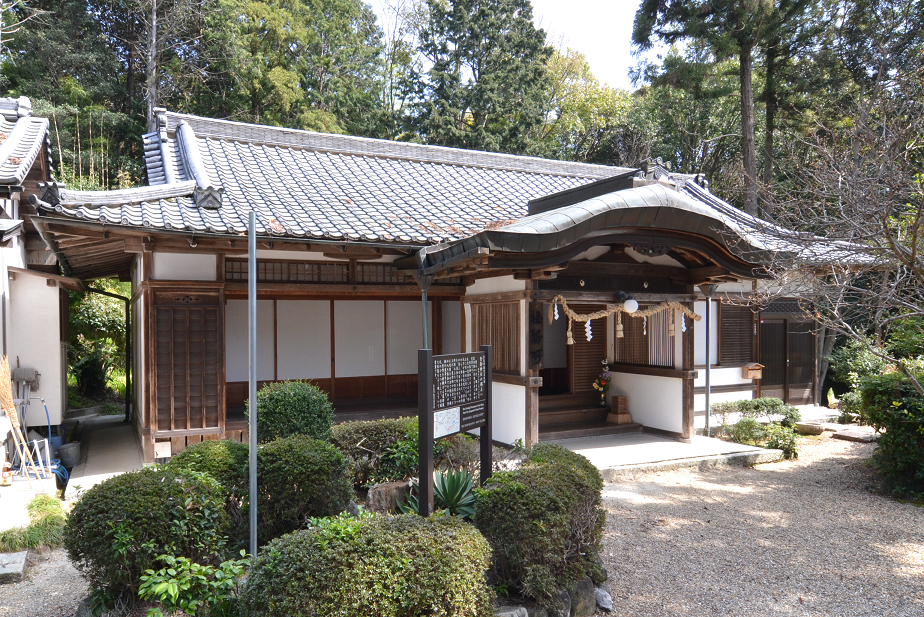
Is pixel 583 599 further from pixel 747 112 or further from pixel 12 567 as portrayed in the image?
pixel 747 112

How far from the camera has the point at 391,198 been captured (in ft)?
32.3

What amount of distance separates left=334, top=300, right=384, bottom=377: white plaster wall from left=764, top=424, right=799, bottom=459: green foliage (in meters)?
6.63

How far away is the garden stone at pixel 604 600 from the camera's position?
14.1ft

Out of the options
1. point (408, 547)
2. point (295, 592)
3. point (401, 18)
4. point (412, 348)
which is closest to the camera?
point (295, 592)

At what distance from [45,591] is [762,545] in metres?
6.22

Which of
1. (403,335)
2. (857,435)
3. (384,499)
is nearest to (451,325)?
(403,335)

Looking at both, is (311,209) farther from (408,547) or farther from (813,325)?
(813,325)

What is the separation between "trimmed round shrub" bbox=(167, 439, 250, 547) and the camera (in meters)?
4.44

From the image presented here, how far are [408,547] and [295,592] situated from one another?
2.13 ft

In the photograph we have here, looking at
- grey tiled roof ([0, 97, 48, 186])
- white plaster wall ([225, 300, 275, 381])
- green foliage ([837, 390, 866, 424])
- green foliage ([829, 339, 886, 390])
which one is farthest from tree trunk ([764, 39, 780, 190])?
grey tiled roof ([0, 97, 48, 186])

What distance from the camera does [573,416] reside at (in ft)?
34.0

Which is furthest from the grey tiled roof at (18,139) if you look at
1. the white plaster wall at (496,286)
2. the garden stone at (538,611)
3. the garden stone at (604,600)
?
the garden stone at (604,600)

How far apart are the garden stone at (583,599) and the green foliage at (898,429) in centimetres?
520

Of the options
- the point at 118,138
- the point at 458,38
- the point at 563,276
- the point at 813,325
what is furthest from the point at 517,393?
the point at 458,38
